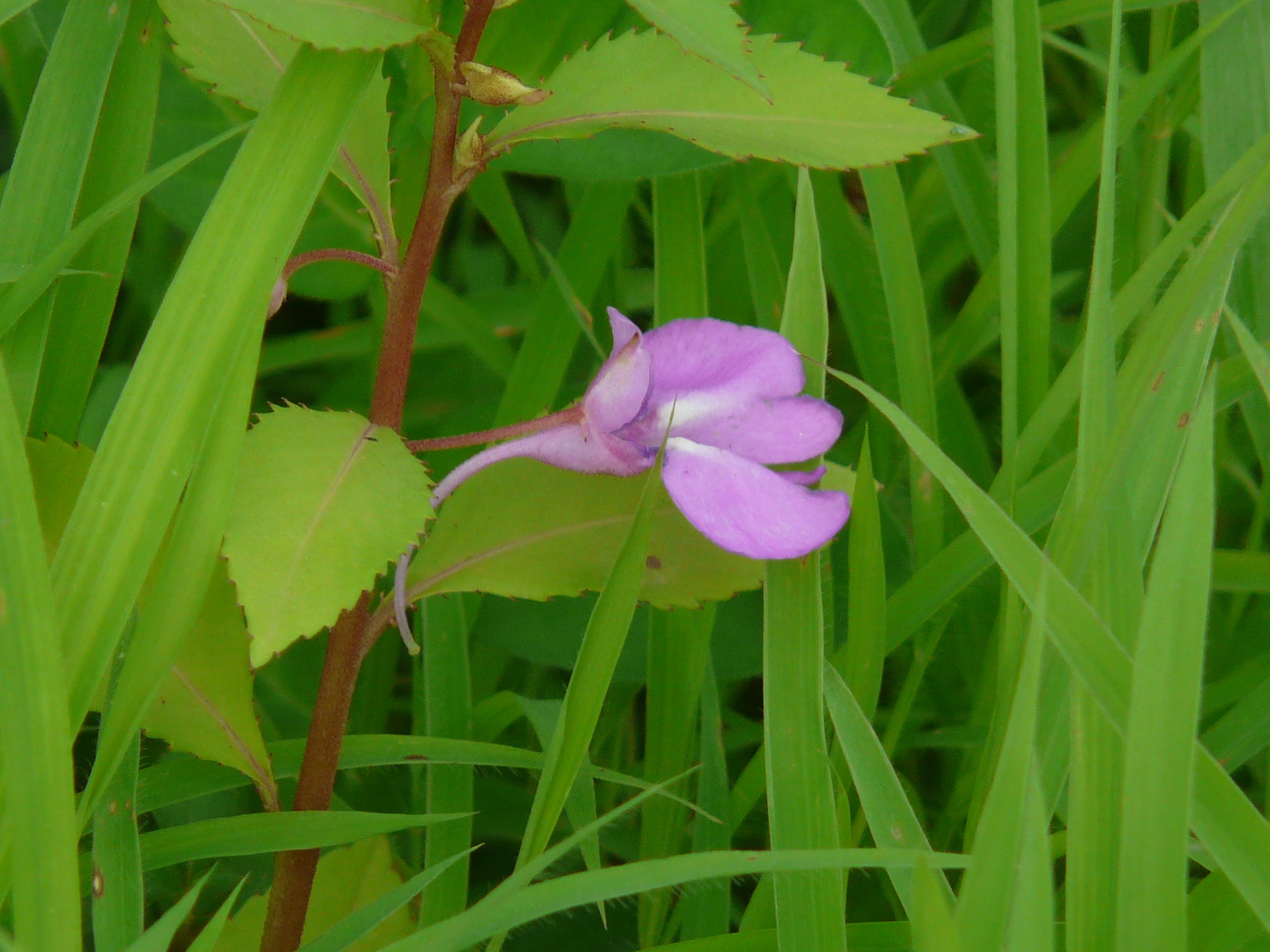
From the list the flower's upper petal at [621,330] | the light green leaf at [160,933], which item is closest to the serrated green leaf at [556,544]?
the flower's upper petal at [621,330]

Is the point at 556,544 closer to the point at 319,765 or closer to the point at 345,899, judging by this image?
the point at 319,765

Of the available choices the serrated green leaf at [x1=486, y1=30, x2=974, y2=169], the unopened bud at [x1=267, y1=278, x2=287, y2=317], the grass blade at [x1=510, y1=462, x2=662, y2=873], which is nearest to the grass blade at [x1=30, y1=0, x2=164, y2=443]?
the unopened bud at [x1=267, y1=278, x2=287, y2=317]

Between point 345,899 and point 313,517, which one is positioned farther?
point 345,899

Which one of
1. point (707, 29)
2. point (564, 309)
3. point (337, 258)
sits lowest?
point (564, 309)

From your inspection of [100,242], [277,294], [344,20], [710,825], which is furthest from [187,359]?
[710,825]

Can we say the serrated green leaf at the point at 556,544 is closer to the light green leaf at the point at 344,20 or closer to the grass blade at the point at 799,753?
the grass blade at the point at 799,753

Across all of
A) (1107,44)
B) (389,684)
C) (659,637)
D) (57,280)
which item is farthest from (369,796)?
(1107,44)

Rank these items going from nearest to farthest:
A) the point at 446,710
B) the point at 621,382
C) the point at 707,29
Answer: the point at 707,29, the point at 621,382, the point at 446,710
